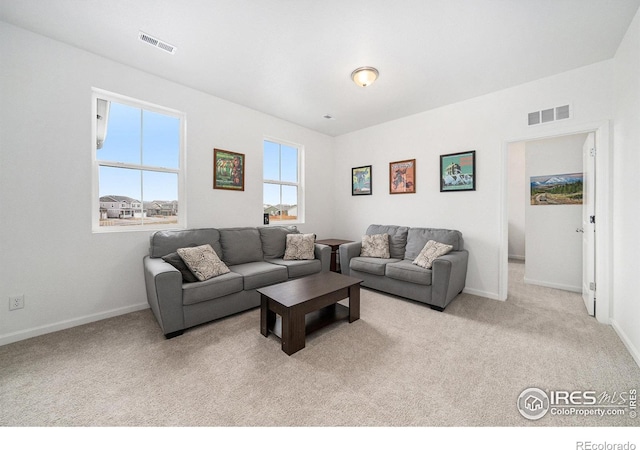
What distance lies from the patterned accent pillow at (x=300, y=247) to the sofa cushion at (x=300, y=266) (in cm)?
9

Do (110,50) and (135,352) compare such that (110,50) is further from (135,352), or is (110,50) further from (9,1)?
(135,352)

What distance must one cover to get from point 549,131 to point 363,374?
3.46 meters

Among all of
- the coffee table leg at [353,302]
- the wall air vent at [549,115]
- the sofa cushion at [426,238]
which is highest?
the wall air vent at [549,115]

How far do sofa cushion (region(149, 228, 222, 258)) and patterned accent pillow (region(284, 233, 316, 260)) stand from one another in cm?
97

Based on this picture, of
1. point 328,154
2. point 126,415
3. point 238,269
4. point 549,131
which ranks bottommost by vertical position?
point 126,415

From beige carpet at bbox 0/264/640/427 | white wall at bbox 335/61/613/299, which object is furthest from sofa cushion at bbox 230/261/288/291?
white wall at bbox 335/61/613/299

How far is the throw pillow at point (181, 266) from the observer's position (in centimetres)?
260

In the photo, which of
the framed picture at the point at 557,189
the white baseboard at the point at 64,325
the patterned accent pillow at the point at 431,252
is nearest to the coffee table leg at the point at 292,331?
the patterned accent pillow at the point at 431,252

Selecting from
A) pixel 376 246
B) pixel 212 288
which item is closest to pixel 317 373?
pixel 212 288

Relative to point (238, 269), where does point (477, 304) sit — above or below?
below

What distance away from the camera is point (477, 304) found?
10.6 feet

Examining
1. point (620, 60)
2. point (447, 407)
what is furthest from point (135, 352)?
point (620, 60)

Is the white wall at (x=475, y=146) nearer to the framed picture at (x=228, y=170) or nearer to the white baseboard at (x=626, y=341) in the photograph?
the white baseboard at (x=626, y=341)

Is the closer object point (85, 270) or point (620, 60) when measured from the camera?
point (620, 60)
